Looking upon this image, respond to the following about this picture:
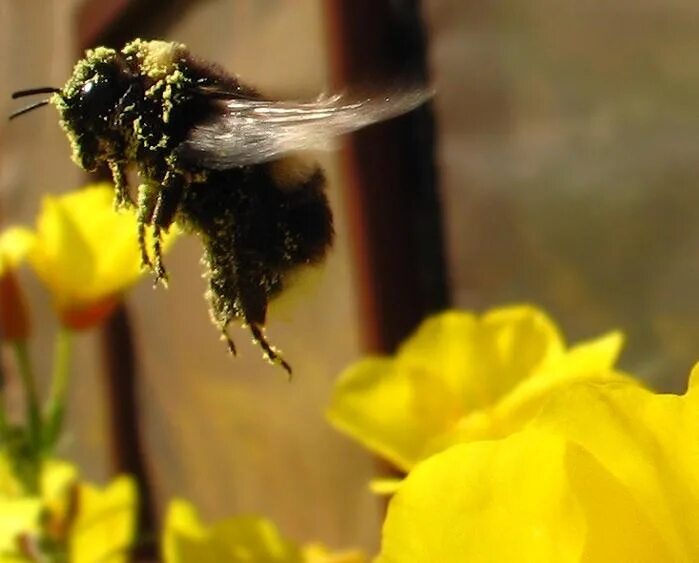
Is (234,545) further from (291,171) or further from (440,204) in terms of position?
(440,204)

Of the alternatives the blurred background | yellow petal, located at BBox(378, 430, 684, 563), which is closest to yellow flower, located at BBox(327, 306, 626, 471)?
the blurred background

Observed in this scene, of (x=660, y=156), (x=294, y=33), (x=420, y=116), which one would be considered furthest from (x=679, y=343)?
(x=294, y=33)

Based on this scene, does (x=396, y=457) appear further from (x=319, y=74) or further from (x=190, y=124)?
(x=319, y=74)

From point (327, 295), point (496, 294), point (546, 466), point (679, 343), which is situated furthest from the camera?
point (327, 295)

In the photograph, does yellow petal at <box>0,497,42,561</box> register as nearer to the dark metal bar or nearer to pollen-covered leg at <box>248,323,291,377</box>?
pollen-covered leg at <box>248,323,291,377</box>

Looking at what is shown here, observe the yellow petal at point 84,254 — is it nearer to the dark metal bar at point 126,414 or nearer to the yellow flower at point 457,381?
the yellow flower at point 457,381

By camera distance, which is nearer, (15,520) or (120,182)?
(120,182)

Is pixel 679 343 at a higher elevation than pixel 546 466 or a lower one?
lower

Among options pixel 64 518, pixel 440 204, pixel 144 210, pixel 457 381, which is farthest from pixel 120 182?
pixel 440 204
